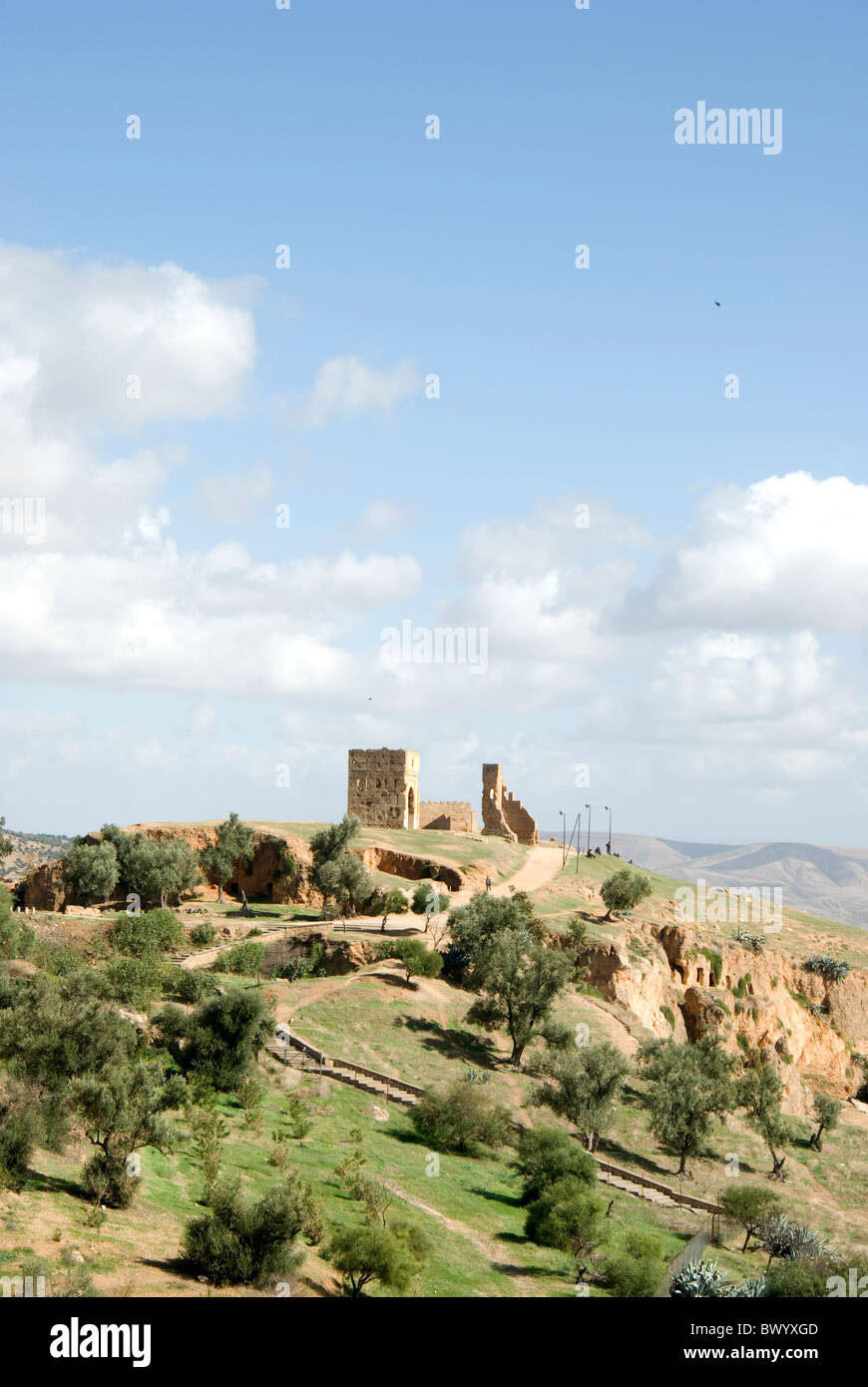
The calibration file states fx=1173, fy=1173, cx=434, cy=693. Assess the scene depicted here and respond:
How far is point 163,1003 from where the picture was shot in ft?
146

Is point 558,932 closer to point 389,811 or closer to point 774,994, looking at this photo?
point 774,994

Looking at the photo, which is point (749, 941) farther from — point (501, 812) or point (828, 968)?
point (501, 812)

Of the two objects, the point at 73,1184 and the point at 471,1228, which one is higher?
the point at 73,1184

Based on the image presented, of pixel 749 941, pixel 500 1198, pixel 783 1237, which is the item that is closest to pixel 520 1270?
pixel 500 1198

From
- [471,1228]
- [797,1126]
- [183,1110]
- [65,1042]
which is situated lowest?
[797,1126]

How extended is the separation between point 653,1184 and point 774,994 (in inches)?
1169

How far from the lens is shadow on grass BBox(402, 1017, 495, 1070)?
47.9m

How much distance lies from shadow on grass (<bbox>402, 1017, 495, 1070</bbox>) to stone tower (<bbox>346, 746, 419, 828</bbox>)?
107 feet

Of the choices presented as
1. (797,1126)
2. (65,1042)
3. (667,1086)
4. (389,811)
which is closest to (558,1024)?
(667,1086)

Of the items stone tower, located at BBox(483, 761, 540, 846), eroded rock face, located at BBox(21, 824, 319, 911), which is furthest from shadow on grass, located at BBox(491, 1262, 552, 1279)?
stone tower, located at BBox(483, 761, 540, 846)

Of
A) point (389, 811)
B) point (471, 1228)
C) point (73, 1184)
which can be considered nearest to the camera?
point (73, 1184)

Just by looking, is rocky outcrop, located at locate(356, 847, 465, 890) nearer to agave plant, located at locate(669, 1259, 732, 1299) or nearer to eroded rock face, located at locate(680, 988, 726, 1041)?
eroded rock face, located at locate(680, 988, 726, 1041)

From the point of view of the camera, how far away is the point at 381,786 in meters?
83.1

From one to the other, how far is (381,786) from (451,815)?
10812 mm
